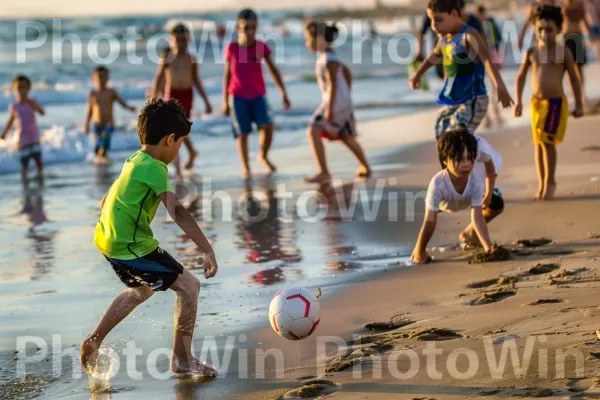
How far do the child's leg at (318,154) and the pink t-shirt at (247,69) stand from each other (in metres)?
1.16

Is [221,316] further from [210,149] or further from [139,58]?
[139,58]

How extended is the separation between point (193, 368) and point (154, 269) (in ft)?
1.70

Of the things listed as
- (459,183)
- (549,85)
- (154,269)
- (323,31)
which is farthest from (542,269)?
(323,31)

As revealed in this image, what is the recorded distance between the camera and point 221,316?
19.6 ft

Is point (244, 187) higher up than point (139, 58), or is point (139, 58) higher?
point (139, 58)

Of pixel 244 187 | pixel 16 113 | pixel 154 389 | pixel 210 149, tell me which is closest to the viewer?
pixel 154 389

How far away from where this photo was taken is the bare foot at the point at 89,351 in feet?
17.0

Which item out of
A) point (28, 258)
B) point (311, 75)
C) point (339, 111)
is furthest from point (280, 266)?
point (311, 75)

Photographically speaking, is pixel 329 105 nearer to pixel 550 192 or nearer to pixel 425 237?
pixel 550 192

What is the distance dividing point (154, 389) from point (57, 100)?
19.9m

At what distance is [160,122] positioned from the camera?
5.01 metres

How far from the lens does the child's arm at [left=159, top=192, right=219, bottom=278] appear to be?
191 inches

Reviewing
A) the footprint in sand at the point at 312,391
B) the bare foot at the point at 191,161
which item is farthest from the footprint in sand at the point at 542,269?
the bare foot at the point at 191,161

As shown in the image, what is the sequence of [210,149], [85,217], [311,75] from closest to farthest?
[85,217] < [210,149] < [311,75]
